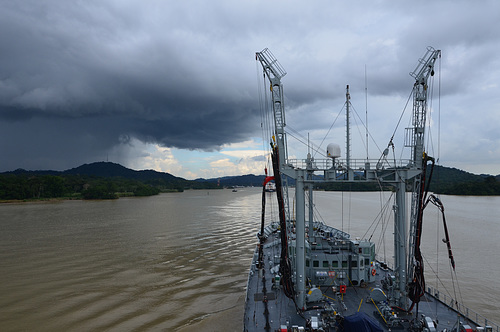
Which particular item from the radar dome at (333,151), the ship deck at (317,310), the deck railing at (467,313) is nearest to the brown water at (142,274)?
the deck railing at (467,313)

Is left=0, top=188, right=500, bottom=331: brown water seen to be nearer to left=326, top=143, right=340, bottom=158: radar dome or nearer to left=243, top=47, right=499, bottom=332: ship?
left=243, top=47, right=499, bottom=332: ship

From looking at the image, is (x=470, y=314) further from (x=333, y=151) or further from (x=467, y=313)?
(x=333, y=151)

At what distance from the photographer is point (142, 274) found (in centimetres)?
3416

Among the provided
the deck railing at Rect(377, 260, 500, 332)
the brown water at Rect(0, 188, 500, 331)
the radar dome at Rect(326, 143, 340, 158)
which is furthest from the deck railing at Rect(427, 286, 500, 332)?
the radar dome at Rect(326, 143, 340, 158)

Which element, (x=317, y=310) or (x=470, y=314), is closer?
(x=317, y=310)


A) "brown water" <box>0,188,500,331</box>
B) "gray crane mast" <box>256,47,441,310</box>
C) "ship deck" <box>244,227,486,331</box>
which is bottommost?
"brown water" <box>0,188,500,331</box>

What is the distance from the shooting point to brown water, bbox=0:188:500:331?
78.2 ft

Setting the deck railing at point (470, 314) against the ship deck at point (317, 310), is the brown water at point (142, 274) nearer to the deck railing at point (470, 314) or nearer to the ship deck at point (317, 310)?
the deck railing at point (470, 314)

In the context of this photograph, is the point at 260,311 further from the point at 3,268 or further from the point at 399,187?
the point at 3,268

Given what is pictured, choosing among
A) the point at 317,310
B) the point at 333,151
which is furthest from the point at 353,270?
the point at 333,151

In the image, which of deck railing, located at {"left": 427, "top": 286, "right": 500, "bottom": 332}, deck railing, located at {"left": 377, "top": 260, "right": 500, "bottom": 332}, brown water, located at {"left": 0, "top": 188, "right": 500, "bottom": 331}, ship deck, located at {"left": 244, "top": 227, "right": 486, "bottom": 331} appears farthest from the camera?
brown water, located at {"left": 0, "top": 188, "right": 500, "bottom": 331}

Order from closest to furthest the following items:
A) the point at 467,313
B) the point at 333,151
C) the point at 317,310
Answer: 1. the point at 467,313
2. the point at 317,310
3. the point at 333,151

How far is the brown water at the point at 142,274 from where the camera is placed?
23844mm

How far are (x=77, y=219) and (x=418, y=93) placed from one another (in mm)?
79223
